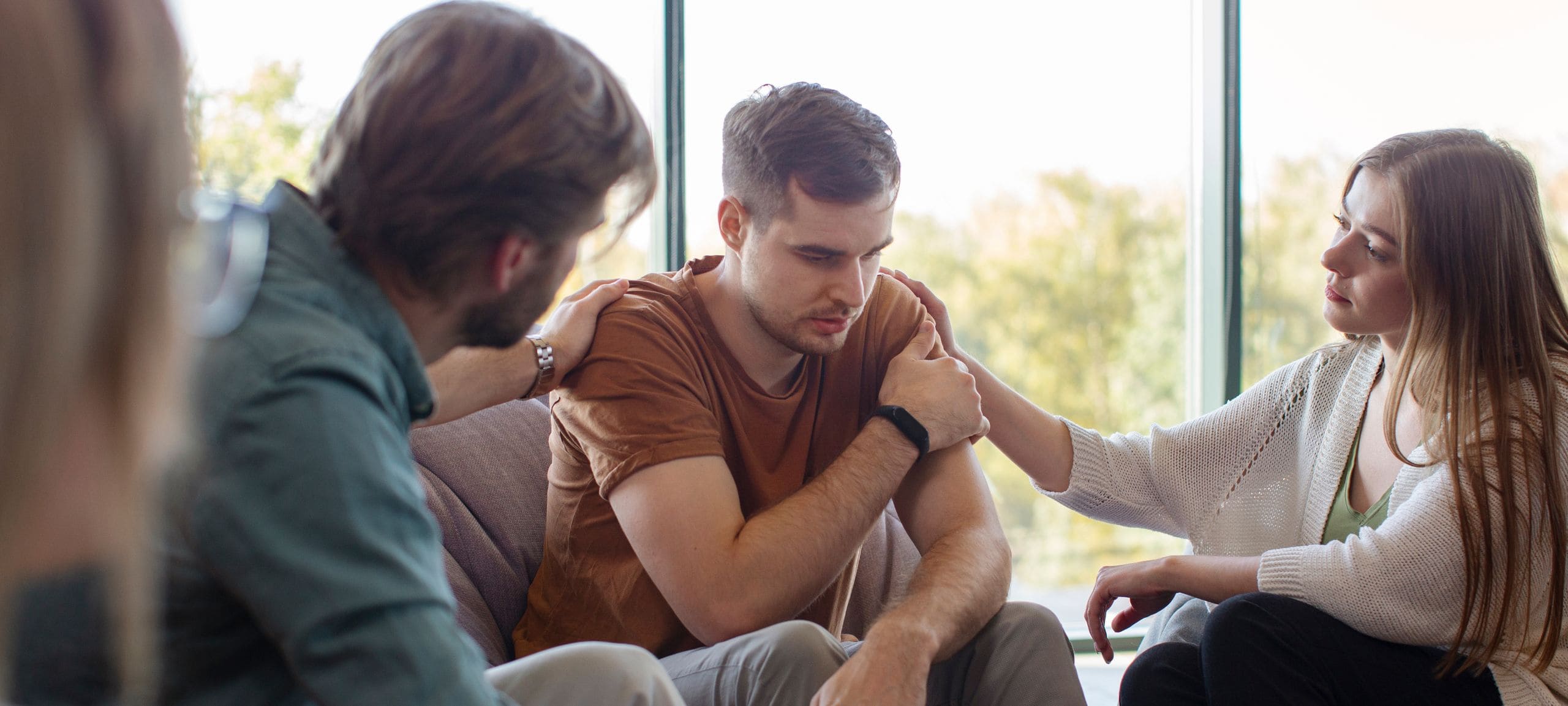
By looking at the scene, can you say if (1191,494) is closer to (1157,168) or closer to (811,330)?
(811,330)

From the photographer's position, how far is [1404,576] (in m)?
1.50

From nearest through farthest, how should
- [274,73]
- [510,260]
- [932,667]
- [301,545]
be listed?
[301,545] → [510,260] → [932,667] → [274,73]

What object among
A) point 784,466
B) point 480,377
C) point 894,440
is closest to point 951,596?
point 894,440

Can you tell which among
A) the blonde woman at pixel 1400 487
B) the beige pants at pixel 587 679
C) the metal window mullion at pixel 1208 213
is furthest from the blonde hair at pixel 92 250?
the metal window mullion at pixel 1208 213

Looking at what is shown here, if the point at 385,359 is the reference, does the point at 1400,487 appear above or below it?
below

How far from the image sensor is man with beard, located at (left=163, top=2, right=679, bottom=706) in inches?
27.5

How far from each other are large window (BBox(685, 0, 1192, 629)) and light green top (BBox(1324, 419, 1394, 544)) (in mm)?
1285

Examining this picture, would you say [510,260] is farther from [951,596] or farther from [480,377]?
[951,596]

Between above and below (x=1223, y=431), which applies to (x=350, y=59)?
above

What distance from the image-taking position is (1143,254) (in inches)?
123

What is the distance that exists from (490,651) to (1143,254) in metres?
2.21

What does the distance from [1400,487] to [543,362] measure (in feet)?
4.15

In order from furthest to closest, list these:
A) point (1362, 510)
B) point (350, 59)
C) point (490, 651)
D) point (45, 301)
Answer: point (350, 59)
point (1362, 510)
point (490, 651)
point (45, 301)

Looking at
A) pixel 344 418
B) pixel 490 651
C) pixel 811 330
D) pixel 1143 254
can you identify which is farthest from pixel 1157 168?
pixel 344 418
